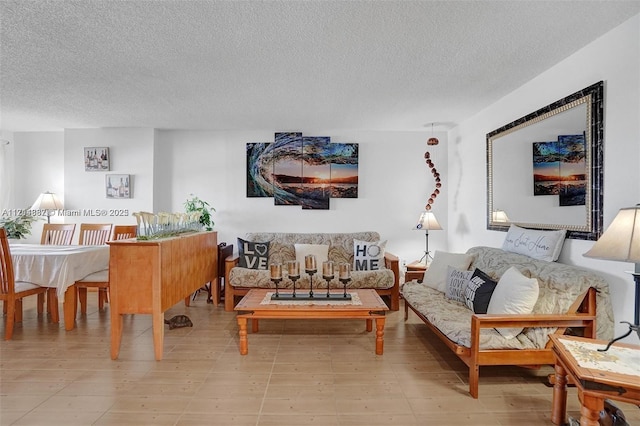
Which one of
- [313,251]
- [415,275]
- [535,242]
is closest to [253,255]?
[313,251]

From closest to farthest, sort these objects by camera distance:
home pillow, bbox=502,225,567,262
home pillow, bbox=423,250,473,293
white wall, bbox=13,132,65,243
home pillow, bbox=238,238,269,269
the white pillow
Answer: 1. the white pillow
2. home pillow, bbox=502,225,567,262
3. home pillow, bbox=423,250,473,293
4. home pillow, bbox=238,238,269,269
5. white wall, bbox=13,132,65,243

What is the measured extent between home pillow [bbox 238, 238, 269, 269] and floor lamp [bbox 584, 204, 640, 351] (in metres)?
3.30

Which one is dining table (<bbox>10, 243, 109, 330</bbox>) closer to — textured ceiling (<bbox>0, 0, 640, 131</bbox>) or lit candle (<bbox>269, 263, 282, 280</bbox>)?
textured ceiling (<bbox>0, 0, 640, 131</bbox>)

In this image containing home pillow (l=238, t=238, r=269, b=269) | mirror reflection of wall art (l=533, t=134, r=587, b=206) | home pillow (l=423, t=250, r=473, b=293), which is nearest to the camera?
mirror reflection of wall art (l=533, t=134, r=587, b=206)

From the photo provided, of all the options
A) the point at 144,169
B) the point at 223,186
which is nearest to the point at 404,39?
the point at 223,186

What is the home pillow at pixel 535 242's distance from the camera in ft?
8.55

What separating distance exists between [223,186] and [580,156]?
4.22m

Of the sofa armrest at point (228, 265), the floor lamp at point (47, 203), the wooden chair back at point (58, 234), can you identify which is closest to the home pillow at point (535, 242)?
the sofa armrest at point (228, 265)

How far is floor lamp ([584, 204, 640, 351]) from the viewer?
145cm

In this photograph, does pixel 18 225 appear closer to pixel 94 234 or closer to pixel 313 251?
pixel 94 234

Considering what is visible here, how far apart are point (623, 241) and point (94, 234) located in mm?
5116

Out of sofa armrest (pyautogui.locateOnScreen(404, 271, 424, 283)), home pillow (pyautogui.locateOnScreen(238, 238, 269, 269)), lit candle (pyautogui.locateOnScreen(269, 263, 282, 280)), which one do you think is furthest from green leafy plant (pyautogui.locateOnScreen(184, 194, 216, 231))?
sofa armrest (pyautogui.locateOnScreen(404, 271, 424, 283))

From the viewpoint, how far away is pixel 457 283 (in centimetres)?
299

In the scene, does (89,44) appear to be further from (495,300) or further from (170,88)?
(495,300)
